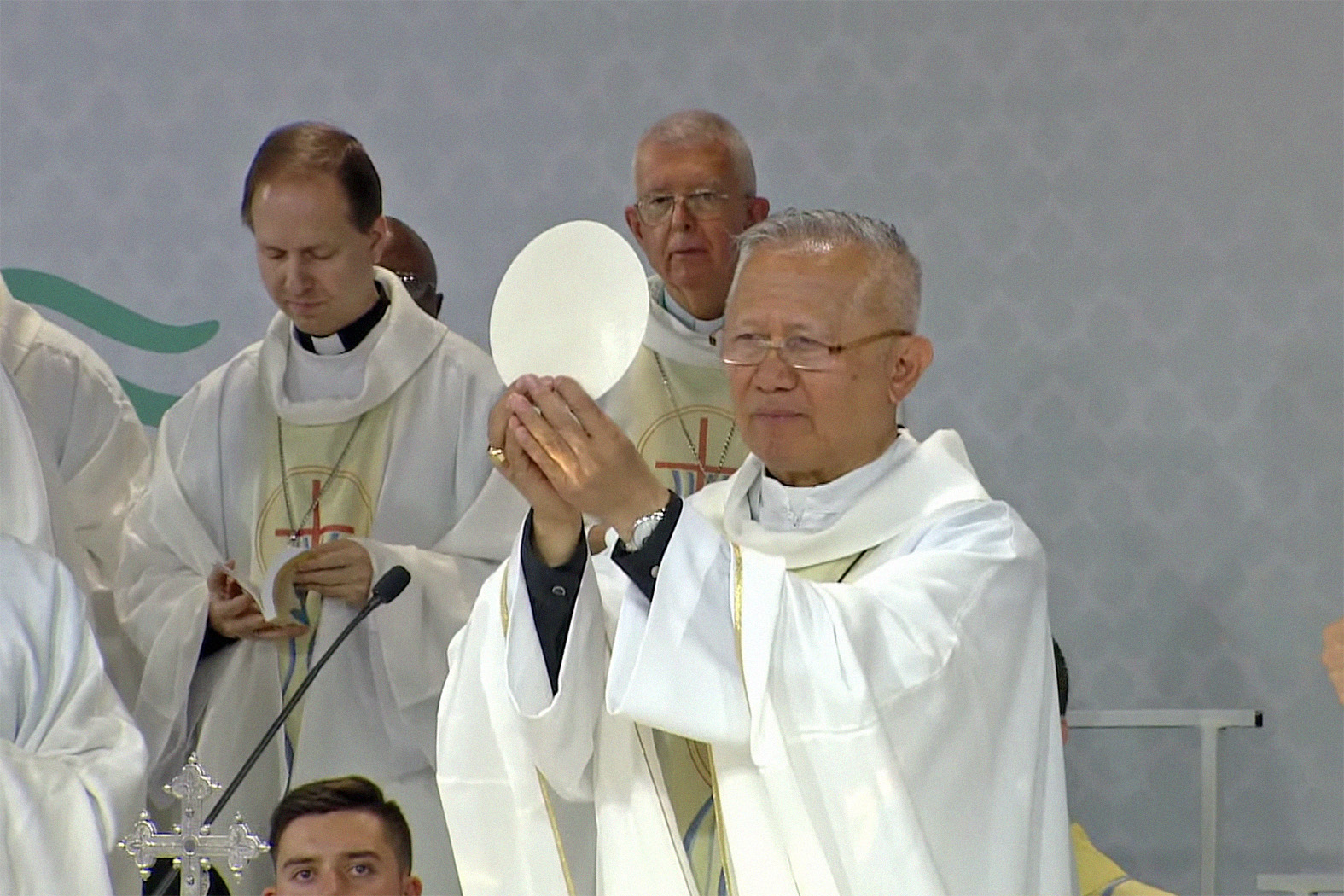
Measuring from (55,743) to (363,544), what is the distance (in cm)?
101

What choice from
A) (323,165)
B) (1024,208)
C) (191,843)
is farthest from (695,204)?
(191,843)

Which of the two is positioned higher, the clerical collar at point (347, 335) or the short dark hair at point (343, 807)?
the clerical collar at point (347, 335)

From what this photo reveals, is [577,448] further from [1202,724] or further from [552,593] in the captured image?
[1202,724]

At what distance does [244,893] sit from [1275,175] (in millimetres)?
3433

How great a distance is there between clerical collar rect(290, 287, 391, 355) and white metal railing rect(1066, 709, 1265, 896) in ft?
7.17

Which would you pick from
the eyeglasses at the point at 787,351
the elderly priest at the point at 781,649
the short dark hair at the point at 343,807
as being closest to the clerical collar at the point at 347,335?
the short dark hair at the point at 343,807

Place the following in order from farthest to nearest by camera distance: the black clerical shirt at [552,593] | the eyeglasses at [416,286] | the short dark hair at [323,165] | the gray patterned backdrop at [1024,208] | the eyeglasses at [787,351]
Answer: the gray patterned backdrop at [1024,208] → the eyeglasses at [416,286] → the short dark hair at [323,165] → the eyeglasses at [787,351] → the black clerical shirt at [552,593]

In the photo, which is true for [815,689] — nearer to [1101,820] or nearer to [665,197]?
[665,197]

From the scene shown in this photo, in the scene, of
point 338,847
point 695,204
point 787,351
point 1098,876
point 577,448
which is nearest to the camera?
point 577,448

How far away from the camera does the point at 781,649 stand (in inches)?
125

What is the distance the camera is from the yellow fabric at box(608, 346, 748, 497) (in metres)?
5.12

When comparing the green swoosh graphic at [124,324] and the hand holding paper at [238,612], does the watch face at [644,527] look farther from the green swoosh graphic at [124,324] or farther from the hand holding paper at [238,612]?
the green swoosh graphic at [124,324]

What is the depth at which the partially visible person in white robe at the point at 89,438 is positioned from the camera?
220 inches

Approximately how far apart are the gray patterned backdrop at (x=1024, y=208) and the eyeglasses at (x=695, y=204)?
1.46 metres
